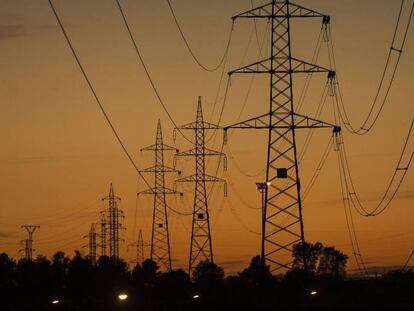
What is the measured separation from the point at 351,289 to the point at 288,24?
3012 cm

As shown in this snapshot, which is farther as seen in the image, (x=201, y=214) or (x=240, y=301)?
(x=201, y=214)

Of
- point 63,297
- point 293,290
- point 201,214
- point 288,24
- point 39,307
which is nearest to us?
point 288,24

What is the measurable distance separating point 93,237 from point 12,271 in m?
19.8

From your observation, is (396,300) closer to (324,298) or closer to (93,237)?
(324,298)

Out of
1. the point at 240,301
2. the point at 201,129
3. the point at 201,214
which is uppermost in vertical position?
the point at 201,129

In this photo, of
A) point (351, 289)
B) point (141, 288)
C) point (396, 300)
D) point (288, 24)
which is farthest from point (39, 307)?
point (288, 24)

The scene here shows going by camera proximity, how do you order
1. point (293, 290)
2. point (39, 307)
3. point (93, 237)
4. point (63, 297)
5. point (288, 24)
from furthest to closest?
point (93, 237) → point (63, 297) → point (39, 307) → point (293, 290) → point (288, 24)

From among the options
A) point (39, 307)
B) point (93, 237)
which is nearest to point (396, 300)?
point (39, 307)

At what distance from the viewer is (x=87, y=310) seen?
89.4 metres

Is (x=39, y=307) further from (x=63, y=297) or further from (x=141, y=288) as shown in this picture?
(x=141, y=288)

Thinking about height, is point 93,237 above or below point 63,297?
above

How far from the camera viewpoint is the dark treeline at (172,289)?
7238 cm

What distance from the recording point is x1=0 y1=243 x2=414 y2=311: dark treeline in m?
72.4

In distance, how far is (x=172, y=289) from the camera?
113188 mm
